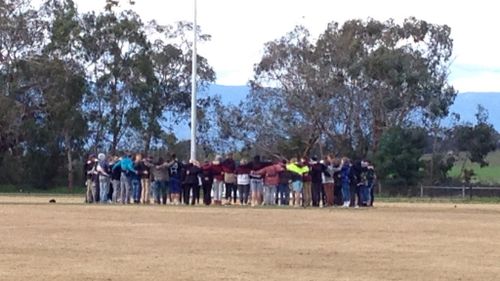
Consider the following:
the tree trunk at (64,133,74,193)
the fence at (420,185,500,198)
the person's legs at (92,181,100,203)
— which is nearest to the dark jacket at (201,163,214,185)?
the person's legs at (92,181,100,203)

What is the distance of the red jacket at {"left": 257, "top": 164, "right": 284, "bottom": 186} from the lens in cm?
4081

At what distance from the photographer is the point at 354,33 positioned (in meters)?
81.4

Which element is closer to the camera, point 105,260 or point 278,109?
point 105,260

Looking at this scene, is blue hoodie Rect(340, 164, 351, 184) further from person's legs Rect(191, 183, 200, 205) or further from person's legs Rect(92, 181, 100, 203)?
person's legs Rect(92, 181, 100, 203)

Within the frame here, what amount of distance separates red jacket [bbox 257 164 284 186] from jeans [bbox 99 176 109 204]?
528 centimetres

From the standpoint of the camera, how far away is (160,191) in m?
42.5

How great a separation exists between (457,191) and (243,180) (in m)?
28.3

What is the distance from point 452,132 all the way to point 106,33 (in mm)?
23436

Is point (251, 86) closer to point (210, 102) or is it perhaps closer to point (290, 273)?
point (210, 102)

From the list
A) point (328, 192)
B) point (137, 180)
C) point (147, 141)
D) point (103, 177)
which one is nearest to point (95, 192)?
point (103, 177)

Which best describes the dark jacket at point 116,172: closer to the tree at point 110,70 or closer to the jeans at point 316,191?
the jeans at point 316,191

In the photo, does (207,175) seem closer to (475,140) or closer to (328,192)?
(328,192)

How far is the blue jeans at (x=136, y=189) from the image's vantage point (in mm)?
41906

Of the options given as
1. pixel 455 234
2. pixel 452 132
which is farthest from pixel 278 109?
pixel 455 234
